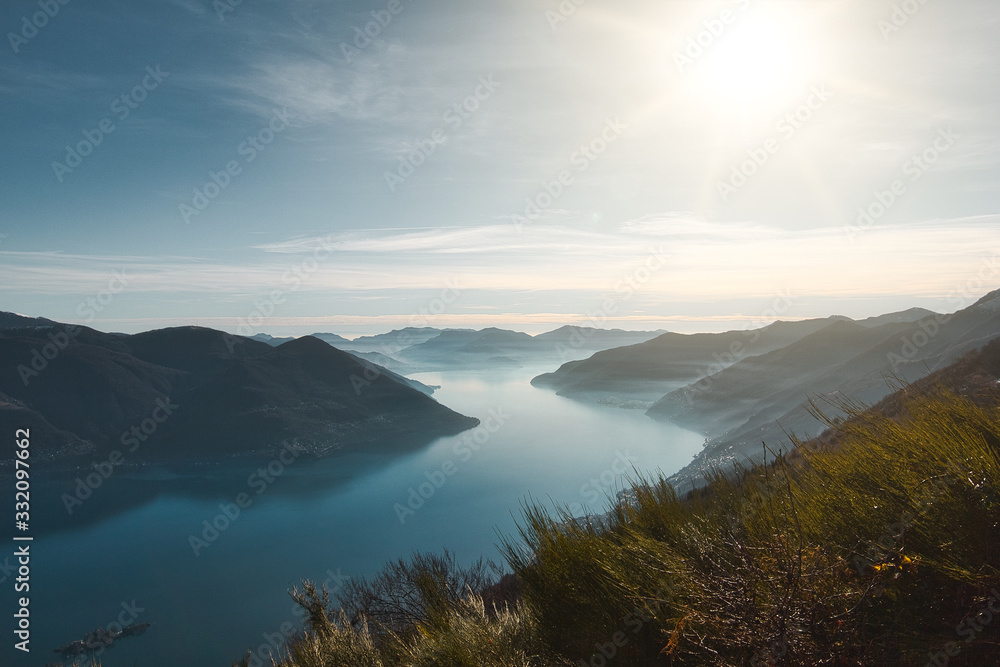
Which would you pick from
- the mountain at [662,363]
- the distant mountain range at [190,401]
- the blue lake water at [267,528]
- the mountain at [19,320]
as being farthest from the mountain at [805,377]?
the mountain at [19,320]

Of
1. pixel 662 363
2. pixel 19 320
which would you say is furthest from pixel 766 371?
pixel 19 320

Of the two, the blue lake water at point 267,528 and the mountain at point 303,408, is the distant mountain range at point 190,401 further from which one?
the blue lake water at point 267,528

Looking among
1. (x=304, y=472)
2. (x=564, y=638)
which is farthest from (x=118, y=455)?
(x=564, y=638)

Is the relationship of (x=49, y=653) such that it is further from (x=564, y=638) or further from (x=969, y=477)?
(x=969, y=477)

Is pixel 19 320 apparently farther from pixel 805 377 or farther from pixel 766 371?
pixel 805 377

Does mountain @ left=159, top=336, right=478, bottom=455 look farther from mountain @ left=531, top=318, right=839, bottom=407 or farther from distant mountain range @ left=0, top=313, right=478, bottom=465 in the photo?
mountain @ left=531, top=318, right=839, bottom=407

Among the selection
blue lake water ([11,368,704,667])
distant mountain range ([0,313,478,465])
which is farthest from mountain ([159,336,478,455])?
blue lake water ([11,368,704,667])
